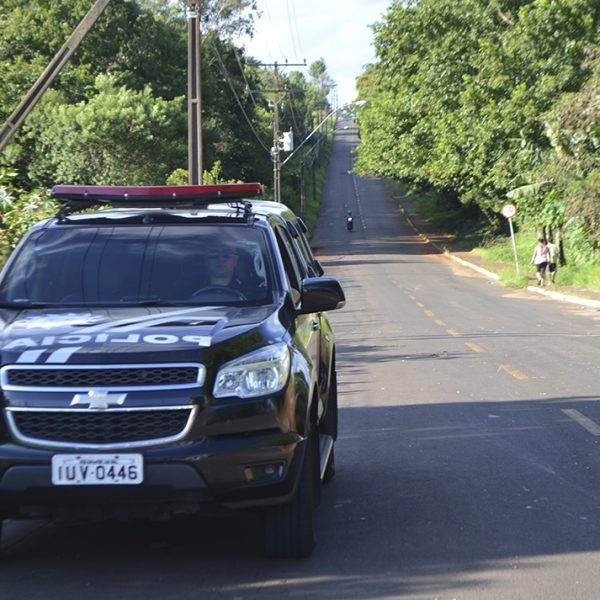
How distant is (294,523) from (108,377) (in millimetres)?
1287

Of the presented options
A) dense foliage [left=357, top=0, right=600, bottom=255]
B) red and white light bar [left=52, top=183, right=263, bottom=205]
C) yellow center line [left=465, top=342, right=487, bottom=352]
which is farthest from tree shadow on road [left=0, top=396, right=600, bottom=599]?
dense foliage [left=357, top=0, right=600, bottom=255]

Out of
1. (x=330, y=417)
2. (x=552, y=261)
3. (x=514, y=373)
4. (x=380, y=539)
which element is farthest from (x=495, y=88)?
(x=380, y=539)

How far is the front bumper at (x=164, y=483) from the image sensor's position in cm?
528

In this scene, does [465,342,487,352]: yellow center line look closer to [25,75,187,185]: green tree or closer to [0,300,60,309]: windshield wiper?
[0,300,60,309]: windshield wiper

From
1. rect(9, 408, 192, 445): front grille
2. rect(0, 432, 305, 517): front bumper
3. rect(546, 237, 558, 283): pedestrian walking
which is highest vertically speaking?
rect(9, 408, 192, 445): front grille

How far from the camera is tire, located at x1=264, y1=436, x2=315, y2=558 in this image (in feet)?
19.1

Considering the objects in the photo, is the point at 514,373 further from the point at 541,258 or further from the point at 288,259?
the point at 541,258

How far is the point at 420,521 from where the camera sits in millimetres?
6789

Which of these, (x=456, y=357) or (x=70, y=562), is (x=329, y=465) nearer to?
(x=70, y=562)

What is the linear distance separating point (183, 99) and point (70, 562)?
51.9 m

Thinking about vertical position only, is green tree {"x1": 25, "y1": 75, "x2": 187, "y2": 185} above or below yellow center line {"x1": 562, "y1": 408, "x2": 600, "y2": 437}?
above

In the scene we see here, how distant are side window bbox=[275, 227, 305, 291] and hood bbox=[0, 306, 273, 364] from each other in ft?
2.59

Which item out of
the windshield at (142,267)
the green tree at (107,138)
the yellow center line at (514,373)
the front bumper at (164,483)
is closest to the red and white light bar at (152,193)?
the windshield at (142,267)

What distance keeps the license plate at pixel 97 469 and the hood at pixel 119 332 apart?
45cm
